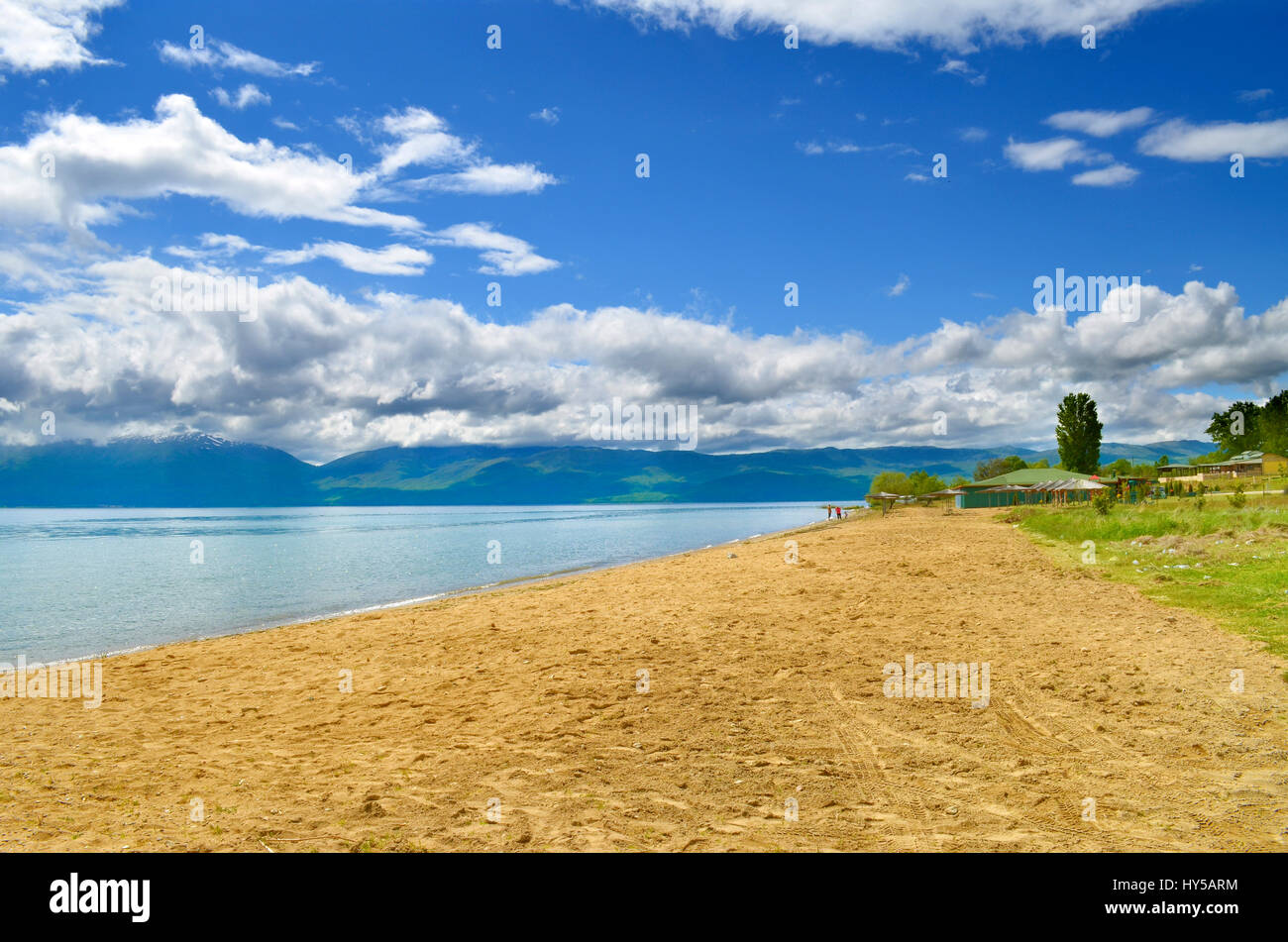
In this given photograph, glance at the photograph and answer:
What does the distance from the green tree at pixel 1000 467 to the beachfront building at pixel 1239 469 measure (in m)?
20.5

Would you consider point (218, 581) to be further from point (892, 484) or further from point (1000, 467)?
point (1000, 467)

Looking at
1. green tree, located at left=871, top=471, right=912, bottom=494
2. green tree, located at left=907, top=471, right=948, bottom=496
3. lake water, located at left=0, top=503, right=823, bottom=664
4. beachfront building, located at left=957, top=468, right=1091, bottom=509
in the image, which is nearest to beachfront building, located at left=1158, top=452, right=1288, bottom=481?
beachfront building, located at left=957, top=468, right=1091, bottom=509

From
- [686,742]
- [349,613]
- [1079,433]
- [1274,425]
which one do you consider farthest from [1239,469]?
[686,742]

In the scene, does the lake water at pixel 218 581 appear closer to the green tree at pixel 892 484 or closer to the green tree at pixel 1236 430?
the green tree at pixel 892 484

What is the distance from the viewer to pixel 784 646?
494 inches

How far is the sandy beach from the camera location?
5.84m

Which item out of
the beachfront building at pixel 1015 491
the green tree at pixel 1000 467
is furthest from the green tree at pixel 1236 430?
the beachfront building at pixel 1015 491

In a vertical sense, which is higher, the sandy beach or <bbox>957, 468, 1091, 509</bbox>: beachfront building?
<bbox>957, 468, 1091, 509</bbox>: beachfront building

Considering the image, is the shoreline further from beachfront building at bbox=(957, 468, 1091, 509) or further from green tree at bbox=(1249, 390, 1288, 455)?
green tree at bbox=(1249, 390, 1288, 455)

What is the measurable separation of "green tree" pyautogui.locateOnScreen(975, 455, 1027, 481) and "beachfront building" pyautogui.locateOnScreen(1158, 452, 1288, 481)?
Answer: 20.5m

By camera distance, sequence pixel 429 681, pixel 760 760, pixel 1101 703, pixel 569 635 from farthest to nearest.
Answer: pixel 569 635
pixel 429 681
pixel 1101 703
pixel 760 760
